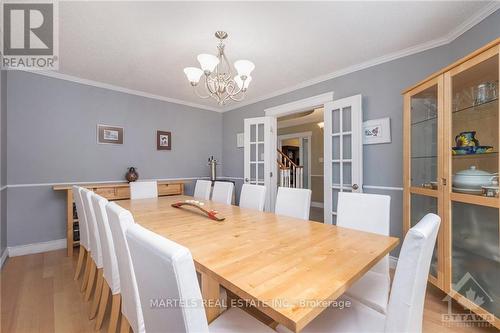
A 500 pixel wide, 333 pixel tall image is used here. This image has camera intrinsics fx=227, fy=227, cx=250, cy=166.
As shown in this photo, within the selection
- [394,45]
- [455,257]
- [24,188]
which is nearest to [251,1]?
[394,45]

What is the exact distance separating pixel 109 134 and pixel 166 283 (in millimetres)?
3496

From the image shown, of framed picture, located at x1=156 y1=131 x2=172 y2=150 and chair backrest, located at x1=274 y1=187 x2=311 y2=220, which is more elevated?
framed picture, located at x1=156 y1=131 x2=172 y2=150

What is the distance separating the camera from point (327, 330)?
38.4 inches

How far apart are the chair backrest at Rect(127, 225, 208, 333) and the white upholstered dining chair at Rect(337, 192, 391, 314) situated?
99 cm

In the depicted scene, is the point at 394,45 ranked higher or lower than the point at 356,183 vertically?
higher

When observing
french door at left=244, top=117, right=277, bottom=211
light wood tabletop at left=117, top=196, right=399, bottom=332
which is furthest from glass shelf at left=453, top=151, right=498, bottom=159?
french door at left=244, top=117, right=277, bottom=211

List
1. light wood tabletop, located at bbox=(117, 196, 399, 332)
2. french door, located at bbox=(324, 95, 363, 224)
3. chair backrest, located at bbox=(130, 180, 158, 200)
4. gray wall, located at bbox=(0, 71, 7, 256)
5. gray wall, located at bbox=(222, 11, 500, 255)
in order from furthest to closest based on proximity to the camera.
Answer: chair backrest, located at bbox=(130, 180, 158, 200) → french door, located at bbox=(324, 95, 363, 224) → gray wall, located at bbox=(0, 71, 7, 256) → gray wall, located at bbox=(222, 11, 500, 255) → light wood tabletop, located at bbox=(117, 196, 399, 332)

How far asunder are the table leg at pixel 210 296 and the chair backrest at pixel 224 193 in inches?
65.4

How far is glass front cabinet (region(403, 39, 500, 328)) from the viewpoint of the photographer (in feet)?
4.91

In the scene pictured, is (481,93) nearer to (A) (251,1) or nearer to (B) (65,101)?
(A) (251,1)

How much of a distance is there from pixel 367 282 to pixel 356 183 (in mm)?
A: 1562

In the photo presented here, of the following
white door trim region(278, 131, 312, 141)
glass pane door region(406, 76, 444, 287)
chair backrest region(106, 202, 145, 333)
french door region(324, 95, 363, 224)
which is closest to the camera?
chair backrest region(106, 202, 145, 333)

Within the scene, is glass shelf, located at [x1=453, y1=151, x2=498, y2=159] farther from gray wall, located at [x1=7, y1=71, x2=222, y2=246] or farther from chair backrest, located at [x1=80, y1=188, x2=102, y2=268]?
gray wall, located at [x1=7, y1=71, x2=222, y2=246]

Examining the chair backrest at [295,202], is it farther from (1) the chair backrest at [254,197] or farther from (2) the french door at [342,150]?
(2) the french door at [342,150]
